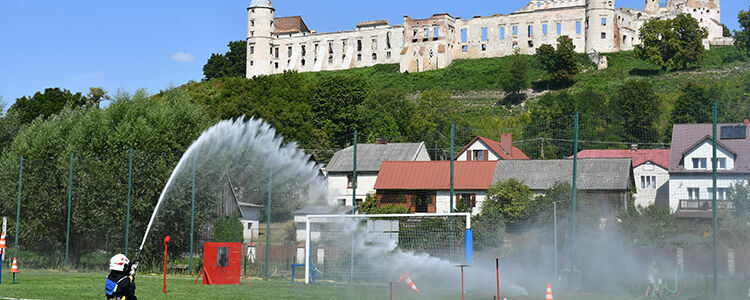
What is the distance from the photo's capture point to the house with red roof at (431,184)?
4181 centimetres

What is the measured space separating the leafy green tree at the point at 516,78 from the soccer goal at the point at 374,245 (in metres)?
99.2

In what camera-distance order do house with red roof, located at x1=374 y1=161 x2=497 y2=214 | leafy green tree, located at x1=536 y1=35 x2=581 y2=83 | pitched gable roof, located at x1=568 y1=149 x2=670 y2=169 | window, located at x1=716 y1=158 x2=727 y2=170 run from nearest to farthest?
1. window, located at x1=716 y1=158 x2=727 y2=170
2. pitched gable roof, located at x1=568 y1=149 x2=670 y2=169
3. house with red roof, located at x1=374 y1=161 x2=497 y2=214
4. leafy green tree, located at x1=536 y1=35 x2=581 y2=83

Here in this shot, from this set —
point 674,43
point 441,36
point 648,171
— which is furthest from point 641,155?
point 441,36

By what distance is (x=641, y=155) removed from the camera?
42375mm

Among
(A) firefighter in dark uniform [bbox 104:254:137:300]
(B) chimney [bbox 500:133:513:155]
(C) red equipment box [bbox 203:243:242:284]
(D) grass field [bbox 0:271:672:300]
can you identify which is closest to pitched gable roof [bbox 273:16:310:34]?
(B) chimney [bbox 500:133:513:155]

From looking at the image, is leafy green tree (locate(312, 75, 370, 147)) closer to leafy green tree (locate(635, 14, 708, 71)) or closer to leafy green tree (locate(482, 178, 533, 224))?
leafy green tree (locate(635, 14, 708, 71))

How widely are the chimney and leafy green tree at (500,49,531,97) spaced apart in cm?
5648

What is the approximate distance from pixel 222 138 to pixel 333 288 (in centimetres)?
913

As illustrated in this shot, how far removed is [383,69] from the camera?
15012 cm

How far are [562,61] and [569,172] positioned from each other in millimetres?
78275

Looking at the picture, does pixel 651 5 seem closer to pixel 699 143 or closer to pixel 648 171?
pixel 648 171

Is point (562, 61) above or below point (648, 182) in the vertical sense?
above

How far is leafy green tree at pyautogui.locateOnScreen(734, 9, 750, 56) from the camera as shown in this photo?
126144mm

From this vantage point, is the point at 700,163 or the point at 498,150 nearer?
the point at 700,163
